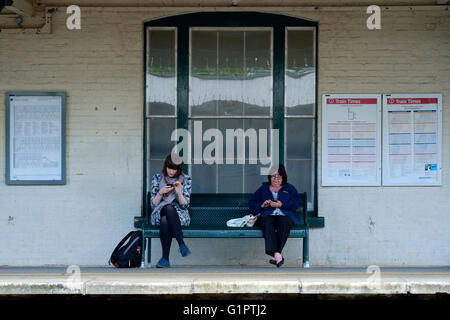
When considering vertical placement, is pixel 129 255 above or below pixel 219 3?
below

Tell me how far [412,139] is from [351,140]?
2.46 feet

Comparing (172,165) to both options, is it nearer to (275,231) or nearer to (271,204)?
(271,204)

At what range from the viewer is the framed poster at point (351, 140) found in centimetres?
739

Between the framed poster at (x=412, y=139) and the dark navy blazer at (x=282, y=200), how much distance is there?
128 centimetres

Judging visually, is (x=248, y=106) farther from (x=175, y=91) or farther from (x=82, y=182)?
(x=82, y=182)

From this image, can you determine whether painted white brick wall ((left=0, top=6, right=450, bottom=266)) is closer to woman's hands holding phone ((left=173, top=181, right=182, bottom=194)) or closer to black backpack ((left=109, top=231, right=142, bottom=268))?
black backpack ((left=109, top=231, right=142, bottom=268))

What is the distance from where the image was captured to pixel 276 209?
6.83m

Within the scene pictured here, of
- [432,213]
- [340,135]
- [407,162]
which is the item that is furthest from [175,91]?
[432,213]

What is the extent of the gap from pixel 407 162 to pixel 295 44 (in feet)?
6.59

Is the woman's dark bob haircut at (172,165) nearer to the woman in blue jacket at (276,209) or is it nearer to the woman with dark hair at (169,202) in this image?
the woman with dark hair at (169,202)

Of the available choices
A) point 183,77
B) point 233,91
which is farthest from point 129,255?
point 233,91

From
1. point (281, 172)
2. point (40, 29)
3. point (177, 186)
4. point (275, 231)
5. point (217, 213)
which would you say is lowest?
point (275, 231)

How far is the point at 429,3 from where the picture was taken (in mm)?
7320
